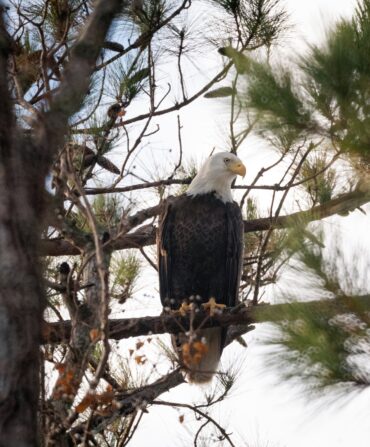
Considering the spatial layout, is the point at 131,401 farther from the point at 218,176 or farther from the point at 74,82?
the point at 218,176

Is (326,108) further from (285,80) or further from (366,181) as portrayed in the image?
(366,181)

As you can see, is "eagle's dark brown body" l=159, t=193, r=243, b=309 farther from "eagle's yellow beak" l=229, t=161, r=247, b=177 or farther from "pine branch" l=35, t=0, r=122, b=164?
"pine branch" l=35, t=0, r=122, b=164

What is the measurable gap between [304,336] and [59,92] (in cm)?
77

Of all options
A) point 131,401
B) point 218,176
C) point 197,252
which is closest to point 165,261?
point 197,252

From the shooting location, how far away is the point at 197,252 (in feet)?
16.2

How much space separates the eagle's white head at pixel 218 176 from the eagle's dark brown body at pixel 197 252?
0.06m

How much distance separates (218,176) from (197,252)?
1.33 ft

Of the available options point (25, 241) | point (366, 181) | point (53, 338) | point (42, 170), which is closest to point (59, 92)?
point (42, 170)

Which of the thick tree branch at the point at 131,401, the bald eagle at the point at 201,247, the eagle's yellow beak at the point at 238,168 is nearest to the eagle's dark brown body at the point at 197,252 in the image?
the bald eagle at the point at 201,247

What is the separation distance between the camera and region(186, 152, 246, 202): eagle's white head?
5000 mm

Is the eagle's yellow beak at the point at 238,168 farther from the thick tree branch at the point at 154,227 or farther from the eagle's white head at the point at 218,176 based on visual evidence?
the thick tree branch at the point at 154,227

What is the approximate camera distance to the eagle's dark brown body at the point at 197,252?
492 centimetres

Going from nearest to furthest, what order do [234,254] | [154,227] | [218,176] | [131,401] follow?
[131,401]
[154,227]
[234,254]
[218,176]

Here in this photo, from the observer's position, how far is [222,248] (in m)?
4.91
